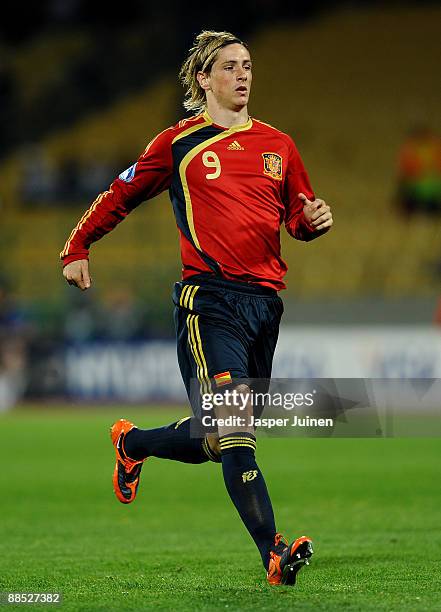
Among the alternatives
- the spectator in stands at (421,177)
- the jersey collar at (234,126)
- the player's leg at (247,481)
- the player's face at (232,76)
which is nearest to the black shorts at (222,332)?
the player's leg at (247,481)

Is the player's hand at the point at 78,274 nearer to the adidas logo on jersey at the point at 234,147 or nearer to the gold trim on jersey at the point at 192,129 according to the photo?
the gold trim on jersey at the point at 192,129

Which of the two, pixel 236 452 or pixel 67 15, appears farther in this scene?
pixel 67 15

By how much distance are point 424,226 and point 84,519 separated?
19238 mm

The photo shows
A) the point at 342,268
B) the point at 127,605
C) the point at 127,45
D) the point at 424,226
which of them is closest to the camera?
the point at 127,605

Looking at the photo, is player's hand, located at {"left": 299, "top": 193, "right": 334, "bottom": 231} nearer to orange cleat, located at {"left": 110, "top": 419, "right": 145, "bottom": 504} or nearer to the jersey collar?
the jersey collar

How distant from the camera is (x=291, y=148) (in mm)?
5703

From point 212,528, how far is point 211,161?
321cm

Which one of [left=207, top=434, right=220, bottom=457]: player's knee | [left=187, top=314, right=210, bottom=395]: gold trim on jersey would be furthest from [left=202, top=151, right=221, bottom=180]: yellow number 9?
[left=207, top=434, right=220, bottom=457]: player's knee

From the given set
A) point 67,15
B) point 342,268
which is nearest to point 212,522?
point 342,268

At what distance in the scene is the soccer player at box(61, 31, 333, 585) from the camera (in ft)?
Result: 17.7

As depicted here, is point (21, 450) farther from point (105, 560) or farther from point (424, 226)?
point (424, 226)

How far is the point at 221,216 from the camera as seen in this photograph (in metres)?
5.43

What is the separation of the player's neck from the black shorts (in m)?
0.75

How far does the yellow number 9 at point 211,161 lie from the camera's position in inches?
216
